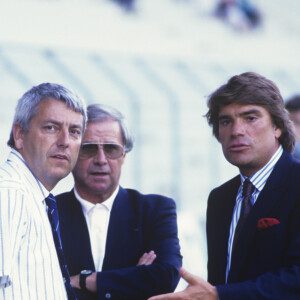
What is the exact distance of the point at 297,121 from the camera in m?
4.12

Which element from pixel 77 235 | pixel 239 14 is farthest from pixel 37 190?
pixel 239 14

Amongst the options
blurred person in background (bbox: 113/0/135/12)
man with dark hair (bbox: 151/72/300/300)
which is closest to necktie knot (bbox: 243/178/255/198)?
man with dark hair (bbox: 151/72/300/300)

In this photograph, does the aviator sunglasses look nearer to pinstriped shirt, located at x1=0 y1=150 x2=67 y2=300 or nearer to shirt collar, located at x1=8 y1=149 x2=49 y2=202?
shirt collar, located at x1=8 y1=149 x2=49 y2=202

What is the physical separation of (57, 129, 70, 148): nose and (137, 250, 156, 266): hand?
67cm

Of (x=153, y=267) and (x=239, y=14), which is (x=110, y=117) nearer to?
(x=153, y=267)

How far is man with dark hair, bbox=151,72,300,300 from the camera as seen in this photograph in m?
2.00

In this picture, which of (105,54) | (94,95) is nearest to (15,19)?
(105,54)

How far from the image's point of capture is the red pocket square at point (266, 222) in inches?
80.7

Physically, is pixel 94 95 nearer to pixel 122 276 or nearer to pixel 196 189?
pixel 196 189

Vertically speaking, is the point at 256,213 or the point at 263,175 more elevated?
the point at 263,175

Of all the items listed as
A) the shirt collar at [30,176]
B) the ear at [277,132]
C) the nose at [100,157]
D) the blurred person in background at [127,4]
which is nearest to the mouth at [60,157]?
the shirt collar at [30,176]

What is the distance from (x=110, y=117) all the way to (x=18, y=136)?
579 millimetres

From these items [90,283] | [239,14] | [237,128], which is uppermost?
[239,14]

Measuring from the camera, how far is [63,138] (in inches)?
87.9
